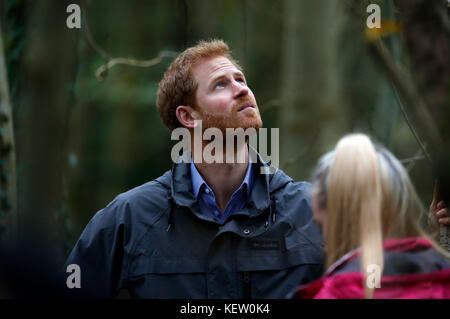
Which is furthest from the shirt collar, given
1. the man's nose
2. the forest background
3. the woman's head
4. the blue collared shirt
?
the woman's head

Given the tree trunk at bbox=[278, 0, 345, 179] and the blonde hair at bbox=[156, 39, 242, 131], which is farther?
the tree trunk at bbox=[278, 0, 345, 179]

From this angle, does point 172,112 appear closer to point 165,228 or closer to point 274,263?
point 165,228

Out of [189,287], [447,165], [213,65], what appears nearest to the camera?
[447,165]

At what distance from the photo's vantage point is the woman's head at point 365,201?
92.8 inches

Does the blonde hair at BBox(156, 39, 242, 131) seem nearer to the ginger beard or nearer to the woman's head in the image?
the ginger beard

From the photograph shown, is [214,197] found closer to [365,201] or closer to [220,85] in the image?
[220,85]

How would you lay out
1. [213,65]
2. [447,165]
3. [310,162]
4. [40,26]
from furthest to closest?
[310,162], [40,26], [213,65], [447,165]

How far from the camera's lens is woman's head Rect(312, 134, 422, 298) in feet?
7.73

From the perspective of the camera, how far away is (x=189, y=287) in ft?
10.1

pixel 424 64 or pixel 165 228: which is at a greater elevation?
pixel 424 64

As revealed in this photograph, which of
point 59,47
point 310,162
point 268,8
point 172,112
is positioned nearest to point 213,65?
point 172,112

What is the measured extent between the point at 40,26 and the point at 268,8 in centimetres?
263

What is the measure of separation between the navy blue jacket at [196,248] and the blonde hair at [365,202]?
68cm

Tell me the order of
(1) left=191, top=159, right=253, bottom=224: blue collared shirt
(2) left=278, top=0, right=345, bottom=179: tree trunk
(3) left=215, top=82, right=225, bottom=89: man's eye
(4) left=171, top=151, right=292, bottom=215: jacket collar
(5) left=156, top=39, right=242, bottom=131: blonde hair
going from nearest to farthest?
(4) left=171, top=151, right=292, bottom=215: jacket collar < (1) left=191, top=159, right=253, bottom=224: blue collared shirt < (3) left=215, top=82, right=225, bottom=89: man's eye < (5) left=156, top=39, right=242, bottom=131: blonde hair < (2) left=278, top=0, right=345, bottom=179: tree trunk
